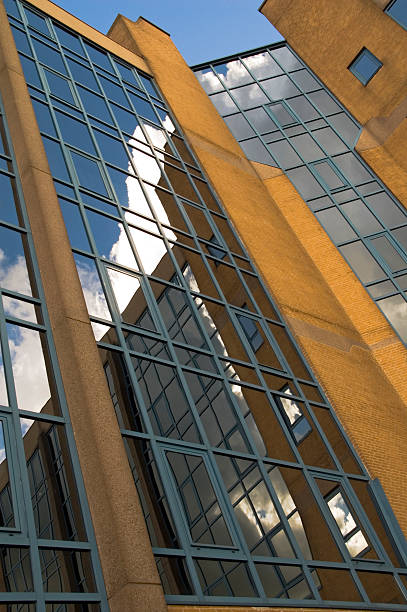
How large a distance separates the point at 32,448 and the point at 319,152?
1810 cm

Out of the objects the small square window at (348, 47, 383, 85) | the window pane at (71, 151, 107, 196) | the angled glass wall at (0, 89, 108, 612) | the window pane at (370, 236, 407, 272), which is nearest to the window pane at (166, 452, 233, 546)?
the angled glass wall at (0, 89, 108, 612)

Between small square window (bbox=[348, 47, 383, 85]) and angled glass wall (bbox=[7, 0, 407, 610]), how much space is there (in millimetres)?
9342

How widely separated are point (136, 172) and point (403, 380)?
9.69m

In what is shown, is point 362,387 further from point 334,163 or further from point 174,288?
point 334,163

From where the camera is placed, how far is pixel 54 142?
15156 millimetres

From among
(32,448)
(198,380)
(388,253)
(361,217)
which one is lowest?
(32,448)

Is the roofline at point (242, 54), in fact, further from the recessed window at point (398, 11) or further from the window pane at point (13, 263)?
the window pane at point (13, 263)

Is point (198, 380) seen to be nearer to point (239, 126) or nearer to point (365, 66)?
point (239, 126)

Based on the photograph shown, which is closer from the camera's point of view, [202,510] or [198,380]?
[198,380]

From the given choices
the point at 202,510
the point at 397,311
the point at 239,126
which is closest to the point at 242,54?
the point at 239,126

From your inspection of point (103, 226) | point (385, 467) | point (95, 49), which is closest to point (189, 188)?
point (103, 226)

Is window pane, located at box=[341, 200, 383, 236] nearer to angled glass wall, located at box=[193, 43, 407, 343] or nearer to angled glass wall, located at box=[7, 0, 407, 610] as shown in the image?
angled glass wall, located at box=[193, 43, 407, 343]

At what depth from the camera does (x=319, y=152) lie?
78.5 feet

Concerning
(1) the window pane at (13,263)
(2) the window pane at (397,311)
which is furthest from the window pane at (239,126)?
(1) the window pane at (13,263)
